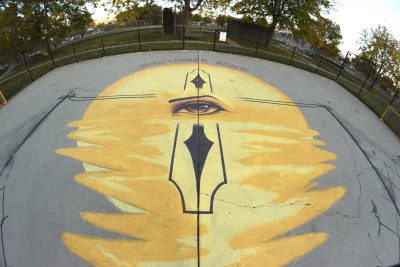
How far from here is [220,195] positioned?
25.2ft

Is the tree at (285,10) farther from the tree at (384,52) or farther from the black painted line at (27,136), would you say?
the black painted line at (27,136)

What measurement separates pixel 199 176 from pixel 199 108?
4.27 m

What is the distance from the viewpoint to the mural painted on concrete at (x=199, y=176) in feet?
21.0

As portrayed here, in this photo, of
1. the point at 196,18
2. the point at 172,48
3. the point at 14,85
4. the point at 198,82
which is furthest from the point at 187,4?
the point at 196,18

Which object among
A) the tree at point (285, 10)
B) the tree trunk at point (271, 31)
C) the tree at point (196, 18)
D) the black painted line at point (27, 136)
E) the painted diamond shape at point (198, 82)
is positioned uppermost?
the tree at point (285, 10)

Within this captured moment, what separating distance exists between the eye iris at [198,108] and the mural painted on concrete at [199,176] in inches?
1.8

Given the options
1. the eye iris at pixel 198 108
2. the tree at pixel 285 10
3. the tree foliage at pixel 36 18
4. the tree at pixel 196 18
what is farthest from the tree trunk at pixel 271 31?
the tree at pixel 196 18

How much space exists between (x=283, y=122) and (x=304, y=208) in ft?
15.2

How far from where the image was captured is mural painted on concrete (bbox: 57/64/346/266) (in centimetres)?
639

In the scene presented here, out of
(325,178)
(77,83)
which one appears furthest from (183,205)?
(77,83)

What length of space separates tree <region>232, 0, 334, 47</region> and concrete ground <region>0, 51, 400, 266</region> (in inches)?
466

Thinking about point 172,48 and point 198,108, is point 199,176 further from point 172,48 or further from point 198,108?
point 172,48

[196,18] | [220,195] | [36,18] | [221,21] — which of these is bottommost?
[220,195]

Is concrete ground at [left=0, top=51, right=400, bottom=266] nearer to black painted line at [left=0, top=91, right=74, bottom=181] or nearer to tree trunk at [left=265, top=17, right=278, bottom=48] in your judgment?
black painted line at [left=0, top=91, right=74, bottom=181]
